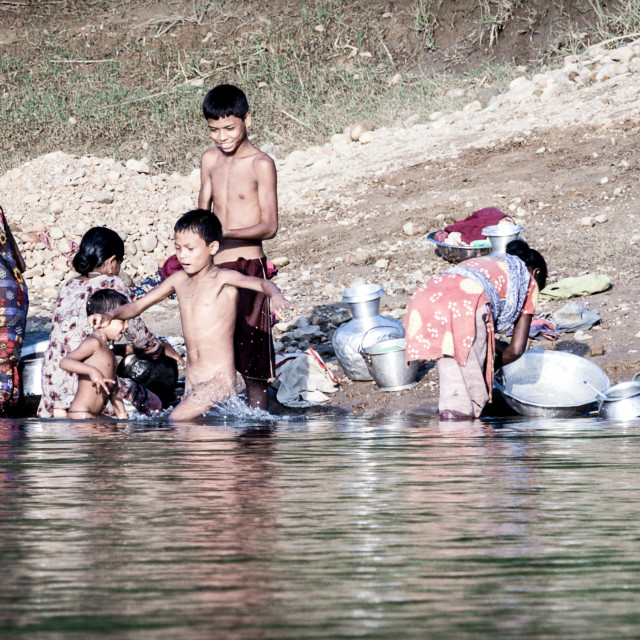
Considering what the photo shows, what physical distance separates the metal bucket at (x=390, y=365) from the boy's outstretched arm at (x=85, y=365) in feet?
4.90

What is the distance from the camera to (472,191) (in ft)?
37.6

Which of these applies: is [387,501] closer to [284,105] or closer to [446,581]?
[446,581]

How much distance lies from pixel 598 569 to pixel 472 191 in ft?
30.5

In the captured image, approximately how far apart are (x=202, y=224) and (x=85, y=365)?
93 centimetres

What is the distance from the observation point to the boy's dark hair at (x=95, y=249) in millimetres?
6242

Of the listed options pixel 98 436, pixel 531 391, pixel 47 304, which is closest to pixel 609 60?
pixel 47 304

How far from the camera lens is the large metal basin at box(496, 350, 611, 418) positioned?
6.13m

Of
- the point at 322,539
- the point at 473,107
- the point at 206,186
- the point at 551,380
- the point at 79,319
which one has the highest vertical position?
the point at 473,107

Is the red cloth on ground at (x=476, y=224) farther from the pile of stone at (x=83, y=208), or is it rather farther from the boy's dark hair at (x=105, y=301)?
the boy's dark hair at (x=105, y=301)

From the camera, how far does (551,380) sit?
6473 millimetres

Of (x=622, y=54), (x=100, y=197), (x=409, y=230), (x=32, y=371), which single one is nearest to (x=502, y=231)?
(x=409, y=230)

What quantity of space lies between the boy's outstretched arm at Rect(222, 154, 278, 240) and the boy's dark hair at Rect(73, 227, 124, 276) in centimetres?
66

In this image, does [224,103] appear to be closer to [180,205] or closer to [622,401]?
[622,401]

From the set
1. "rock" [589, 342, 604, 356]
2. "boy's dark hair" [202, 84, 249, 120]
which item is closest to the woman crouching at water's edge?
"rock" [589, 342, 604, 356]
